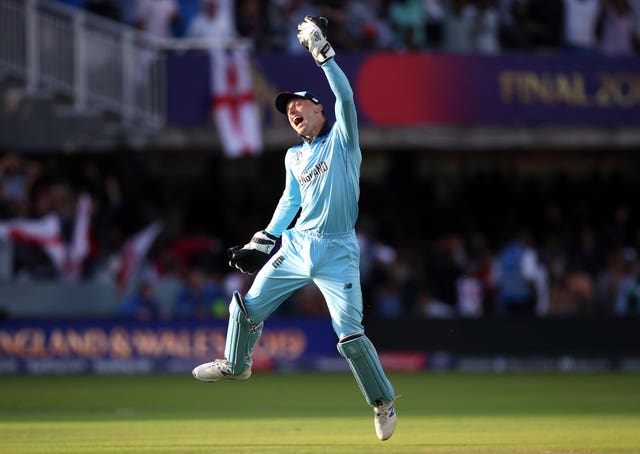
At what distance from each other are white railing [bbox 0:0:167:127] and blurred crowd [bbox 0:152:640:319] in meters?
1.54

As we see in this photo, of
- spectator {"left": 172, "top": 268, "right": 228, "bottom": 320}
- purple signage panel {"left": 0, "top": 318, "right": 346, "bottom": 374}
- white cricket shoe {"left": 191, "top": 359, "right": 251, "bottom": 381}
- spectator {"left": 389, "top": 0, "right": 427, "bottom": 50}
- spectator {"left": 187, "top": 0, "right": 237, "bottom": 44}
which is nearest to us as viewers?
white cricket shoe {"left": 191, "top": 359, "right": 251, "bottom": 381}

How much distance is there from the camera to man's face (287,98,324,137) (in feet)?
27.3

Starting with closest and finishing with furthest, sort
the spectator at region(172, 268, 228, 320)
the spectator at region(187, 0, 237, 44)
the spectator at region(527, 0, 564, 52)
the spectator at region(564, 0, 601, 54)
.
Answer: the spectator at region(172, 268, 228, 320), the spectator at region(187, 0, 237, 44), the spectator at region(564, 0, 601, 54), the spectator at region(527, 0, 564, 52)

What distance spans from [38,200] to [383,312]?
5167 millimetres

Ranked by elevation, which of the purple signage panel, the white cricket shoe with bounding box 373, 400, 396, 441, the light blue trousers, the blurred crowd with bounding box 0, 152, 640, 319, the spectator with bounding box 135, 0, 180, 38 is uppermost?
the spectator with bounding box 135, 0, 180, 38

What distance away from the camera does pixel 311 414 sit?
1148cm

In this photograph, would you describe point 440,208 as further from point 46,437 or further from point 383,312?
→ point 46,437

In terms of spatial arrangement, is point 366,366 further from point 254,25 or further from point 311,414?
point 254,25

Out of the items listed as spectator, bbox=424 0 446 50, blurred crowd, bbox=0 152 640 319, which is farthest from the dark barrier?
spectator, bbox=424 0 446 50

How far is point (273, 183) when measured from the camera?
22828 millimetres

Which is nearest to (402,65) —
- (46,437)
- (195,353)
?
(195,353)

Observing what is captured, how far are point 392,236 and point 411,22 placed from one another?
3403mm

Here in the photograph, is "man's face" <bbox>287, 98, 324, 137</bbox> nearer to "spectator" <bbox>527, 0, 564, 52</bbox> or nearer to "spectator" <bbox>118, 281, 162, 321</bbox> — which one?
"spectator" <bbox>118, 281, 162, 321</bbox>

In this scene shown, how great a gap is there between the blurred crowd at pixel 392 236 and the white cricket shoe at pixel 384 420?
954cm
